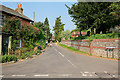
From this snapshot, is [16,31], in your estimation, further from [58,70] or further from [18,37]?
[58,70]

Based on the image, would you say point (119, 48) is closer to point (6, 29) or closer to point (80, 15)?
point (80, 15)

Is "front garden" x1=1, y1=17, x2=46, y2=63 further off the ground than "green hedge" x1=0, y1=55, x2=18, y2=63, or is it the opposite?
"front garden" x1=1, y1=17, x2=46, y2=63

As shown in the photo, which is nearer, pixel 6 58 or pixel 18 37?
pixel 6 58

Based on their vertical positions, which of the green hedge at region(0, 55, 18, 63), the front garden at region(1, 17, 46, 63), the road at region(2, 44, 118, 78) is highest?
the front garden at region(1, 17, 46, 63)

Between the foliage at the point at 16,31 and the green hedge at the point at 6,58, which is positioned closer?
the green hedge at the point at 6,58

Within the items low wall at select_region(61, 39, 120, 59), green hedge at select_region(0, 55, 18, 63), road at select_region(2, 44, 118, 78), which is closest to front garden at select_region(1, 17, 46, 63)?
green hedge at select_region(0, 55, 18, 63)

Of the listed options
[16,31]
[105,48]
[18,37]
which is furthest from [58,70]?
[105,48]

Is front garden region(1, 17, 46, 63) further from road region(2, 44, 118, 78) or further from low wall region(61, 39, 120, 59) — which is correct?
low wall region(61, 39, 120, 59)

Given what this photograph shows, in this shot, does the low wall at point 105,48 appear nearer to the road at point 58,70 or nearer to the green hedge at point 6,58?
the road at point 58,70

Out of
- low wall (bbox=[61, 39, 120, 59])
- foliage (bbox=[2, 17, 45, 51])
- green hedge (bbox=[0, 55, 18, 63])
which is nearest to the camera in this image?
green hedge (bbox=[0, 55, 18, 63])

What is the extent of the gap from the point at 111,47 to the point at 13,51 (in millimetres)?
12465

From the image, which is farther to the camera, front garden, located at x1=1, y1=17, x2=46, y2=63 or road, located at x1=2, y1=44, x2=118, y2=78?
front garden, located at x1=1, y1=17, x2=46, y2=63

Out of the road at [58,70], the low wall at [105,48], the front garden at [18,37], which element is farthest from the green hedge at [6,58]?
the low wall at [105,48]

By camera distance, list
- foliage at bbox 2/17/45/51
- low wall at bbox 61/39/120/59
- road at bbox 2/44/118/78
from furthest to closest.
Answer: low wall at bbox 61/39/120/59, foliage at bbox 2/17/45/51, road at bbox 2/44/118/78
